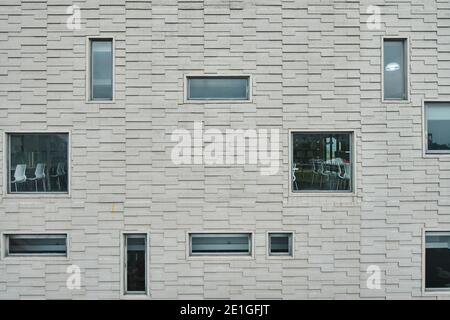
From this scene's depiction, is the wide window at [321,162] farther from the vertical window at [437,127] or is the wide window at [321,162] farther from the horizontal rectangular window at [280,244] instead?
the vertical window at [437,127]

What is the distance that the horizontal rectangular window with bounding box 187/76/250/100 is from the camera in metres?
6.26

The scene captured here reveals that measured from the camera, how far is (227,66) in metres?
6.20

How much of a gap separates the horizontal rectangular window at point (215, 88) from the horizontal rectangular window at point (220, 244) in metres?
2.14

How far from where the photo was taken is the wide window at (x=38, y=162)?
6230 millimetres

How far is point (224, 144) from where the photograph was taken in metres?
6.18

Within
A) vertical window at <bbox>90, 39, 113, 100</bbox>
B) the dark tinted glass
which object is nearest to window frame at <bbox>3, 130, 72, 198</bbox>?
vertical window at <bbox>90, 39, 113, 100</bbox>

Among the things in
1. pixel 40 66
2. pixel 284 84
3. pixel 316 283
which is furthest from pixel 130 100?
pixel 316 283

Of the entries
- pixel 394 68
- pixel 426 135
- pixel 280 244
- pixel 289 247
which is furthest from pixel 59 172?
pixel 426 135

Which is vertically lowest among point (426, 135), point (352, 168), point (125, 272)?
point (125, 272)

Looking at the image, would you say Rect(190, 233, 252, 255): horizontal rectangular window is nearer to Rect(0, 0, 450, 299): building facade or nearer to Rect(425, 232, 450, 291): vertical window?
Rect(0, 0, 450, 299): building facade

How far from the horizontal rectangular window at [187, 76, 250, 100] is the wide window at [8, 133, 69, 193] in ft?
6.77

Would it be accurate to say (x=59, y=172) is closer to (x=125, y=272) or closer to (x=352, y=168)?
(x=125, y=272)

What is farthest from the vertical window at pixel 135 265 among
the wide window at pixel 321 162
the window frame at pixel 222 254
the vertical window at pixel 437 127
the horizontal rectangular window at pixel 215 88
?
the vertical window at pixel 437 127

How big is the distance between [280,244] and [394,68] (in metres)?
3.25
